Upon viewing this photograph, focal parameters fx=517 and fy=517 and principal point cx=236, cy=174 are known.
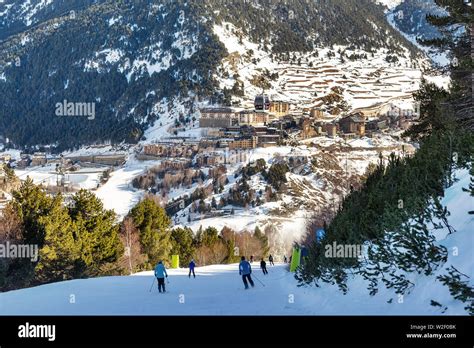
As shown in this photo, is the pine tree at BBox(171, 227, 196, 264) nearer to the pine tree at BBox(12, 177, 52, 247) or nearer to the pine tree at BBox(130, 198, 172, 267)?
the pine tree at BBox(130, 198, 172, 267)

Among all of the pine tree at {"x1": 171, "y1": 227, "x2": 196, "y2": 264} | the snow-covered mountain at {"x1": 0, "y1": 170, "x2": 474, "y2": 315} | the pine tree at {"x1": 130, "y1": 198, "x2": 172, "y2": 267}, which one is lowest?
the pine tree at {"x1": 171, "y1": 227, "x2": 196, "y2": 264}

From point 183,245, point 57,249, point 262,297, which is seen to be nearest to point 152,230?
point 183,245

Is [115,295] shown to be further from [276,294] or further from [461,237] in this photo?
[461,237]

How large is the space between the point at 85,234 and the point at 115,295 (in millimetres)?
17932

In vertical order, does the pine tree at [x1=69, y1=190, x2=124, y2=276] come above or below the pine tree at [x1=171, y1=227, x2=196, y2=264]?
above

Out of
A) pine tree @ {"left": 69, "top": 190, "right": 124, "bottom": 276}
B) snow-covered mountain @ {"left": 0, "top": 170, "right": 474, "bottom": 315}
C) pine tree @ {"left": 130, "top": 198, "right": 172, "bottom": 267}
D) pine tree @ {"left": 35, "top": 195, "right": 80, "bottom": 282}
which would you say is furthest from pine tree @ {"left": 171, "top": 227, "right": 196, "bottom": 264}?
snow-covered mountain @ {"left": 0, "top": 170, "right": 474, "bottom": 315}

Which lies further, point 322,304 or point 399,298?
point 322,304

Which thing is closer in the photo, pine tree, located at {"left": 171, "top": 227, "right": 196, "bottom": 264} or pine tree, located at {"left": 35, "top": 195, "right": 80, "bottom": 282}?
pine tree, located at {"left": 35, "top": 195, "right": 80, "bottom": 282}

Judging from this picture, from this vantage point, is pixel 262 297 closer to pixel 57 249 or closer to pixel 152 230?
pixel 57 249

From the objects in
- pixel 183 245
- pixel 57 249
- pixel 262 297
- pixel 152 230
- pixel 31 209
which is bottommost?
pixel 183 245

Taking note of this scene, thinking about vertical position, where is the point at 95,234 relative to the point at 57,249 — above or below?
above
